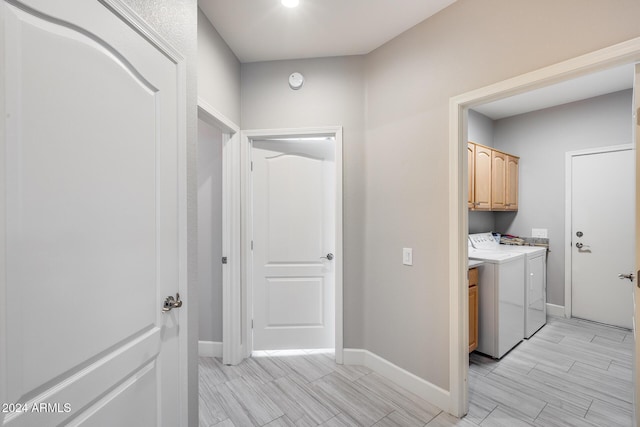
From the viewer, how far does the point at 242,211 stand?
239cm

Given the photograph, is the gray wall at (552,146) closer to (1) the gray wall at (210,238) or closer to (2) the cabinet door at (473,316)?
(2) the cabinet door at (473,316)

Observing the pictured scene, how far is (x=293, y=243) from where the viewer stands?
8.36 ft

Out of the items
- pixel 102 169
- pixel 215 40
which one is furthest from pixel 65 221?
pixel 215 40

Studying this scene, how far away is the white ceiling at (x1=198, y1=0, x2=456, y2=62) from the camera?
1782mm

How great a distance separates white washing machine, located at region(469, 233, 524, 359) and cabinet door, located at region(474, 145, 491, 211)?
79cm

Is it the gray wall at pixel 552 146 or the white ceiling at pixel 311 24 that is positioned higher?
the white ceiling at pixel 311 24

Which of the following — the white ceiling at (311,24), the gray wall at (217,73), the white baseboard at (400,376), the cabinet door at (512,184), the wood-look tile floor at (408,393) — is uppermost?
the white ceiling at (311,24)

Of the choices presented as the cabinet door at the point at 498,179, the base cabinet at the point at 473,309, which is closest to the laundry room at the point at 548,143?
the cabinet door at the point at 498,179

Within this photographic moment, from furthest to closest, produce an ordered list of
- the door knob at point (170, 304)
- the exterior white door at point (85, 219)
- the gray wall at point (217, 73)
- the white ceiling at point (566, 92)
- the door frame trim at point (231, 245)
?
the white ceiling at point (566, 92) → the door frame trim at point (231, 245) → the gray wall at point (217, 73) → the door knob at point (170, 304) → the exterior white door at point (85, 219)

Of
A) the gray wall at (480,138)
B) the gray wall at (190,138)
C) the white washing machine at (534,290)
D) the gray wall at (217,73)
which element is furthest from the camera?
the gray wall at (480,138)

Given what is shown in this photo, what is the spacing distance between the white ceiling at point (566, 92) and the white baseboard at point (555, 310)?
263 centimetres

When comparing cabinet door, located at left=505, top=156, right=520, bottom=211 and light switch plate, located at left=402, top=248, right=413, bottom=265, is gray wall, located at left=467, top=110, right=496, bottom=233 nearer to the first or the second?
cabinet door, located at left=505, top=156, right=520, bottom=211

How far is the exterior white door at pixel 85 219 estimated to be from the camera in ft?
2.19

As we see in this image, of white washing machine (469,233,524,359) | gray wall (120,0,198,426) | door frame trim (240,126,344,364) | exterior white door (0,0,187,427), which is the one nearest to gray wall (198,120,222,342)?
door frame trim (240,126,344,364)
